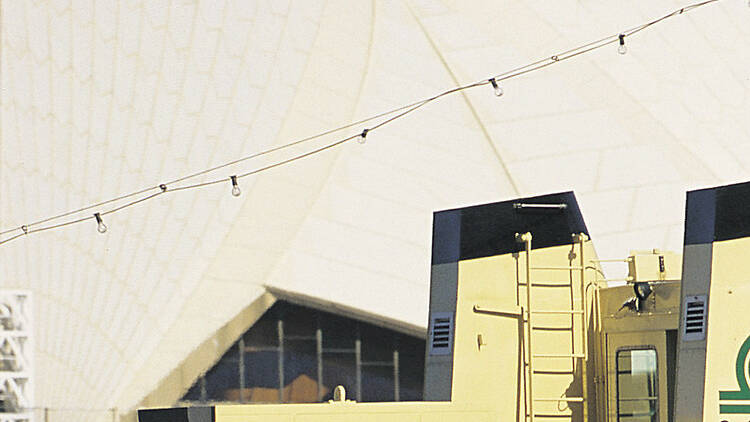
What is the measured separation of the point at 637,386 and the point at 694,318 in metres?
1.33

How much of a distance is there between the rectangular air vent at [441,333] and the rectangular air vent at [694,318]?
2.19m

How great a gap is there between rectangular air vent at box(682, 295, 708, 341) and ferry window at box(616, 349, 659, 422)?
0.99 metres

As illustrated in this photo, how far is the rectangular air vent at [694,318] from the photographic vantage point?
423 inches

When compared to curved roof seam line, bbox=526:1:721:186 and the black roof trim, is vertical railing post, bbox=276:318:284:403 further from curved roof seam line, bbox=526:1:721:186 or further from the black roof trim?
the black roof trim

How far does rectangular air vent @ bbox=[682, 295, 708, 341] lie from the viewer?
35.2ft

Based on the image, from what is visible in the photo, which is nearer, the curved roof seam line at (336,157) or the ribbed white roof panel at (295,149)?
the ribbed white roof panel at (295,149)

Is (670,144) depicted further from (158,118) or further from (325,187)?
(158,118)

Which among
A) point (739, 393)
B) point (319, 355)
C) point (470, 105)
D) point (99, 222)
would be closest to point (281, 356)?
point (319, 355)

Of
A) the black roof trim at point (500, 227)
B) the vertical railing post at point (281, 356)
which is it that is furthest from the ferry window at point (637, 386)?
the vertical railing post at point (281, 356)

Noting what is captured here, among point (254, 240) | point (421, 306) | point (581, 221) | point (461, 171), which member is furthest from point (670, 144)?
point (581, 221)

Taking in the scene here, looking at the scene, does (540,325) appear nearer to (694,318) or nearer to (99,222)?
(694,318)

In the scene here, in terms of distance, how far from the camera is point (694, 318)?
1080 cm

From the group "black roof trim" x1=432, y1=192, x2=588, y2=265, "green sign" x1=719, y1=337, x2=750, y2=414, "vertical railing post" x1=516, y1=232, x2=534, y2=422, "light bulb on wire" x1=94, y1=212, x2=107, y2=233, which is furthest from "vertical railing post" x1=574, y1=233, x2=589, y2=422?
"light bulb on wire" x1=94, y1=212, x2=107, y2=233

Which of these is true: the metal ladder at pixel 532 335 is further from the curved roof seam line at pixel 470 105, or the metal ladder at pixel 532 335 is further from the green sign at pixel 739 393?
the curved roof seam line at pixel 470 105
